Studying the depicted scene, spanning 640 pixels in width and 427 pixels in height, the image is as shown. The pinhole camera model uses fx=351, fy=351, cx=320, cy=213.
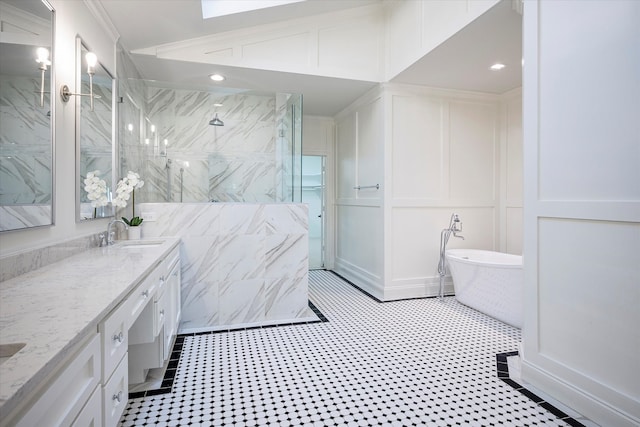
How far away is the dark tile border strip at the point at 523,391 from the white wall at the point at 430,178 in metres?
1.55

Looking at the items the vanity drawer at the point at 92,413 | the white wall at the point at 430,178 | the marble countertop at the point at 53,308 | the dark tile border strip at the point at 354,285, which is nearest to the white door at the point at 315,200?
the dark tile border strip at the point at 354,285

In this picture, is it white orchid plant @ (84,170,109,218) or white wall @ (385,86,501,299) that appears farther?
white wall @ (385,86,501,299)

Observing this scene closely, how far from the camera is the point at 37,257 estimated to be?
5.40 feet

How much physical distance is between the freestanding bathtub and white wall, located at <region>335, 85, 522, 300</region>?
0.40 m

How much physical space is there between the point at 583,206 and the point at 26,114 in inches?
106

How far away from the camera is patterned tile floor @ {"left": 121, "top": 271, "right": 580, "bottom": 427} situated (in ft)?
5.95

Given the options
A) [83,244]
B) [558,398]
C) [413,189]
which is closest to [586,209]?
[558,398]

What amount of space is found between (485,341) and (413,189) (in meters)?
1.82

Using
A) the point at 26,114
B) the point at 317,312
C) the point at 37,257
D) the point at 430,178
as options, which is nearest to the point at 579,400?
the point at 317,312

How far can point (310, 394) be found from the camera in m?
2.02

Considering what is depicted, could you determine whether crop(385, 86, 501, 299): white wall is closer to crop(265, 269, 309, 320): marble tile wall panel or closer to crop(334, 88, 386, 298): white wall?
crop(334, 88, 386, 298): white wall

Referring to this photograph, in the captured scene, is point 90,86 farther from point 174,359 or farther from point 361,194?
point 361,194

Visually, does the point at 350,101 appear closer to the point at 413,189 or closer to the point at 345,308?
the point at 413,189

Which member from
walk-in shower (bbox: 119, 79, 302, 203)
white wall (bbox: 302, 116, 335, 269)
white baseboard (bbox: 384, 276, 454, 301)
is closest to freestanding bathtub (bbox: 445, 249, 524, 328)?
white baseboard (bbox: 384, 276, 454, 301)
